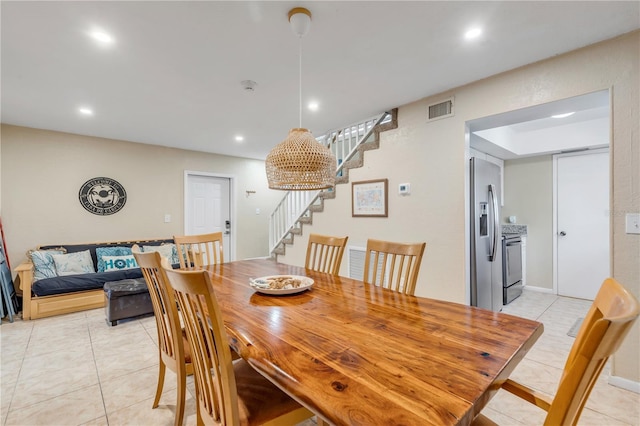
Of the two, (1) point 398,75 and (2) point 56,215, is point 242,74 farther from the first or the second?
(2) point 56,215

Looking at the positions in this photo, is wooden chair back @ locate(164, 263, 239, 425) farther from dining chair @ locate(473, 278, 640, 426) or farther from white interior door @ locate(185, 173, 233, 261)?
white interior door @ locate(185, 173, 233, 261)

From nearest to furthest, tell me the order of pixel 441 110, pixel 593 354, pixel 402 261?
pixel 593 354, pixel 402 261, pixel 441 110

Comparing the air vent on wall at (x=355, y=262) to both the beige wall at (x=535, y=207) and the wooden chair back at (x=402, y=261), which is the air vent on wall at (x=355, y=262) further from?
the beige wall at (x=535, y=207)

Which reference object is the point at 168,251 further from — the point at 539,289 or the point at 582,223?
the point at 582,223

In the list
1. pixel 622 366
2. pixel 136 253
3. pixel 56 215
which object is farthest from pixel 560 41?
pixel 56 215

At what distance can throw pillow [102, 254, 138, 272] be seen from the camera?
3920 millimetres

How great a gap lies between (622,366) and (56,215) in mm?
6196

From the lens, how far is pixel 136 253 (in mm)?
1447

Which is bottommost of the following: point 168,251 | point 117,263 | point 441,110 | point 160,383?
point 160,383

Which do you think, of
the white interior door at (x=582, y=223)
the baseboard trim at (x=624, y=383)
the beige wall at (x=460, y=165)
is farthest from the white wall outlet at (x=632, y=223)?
the white interior door at (x=582, y=223)

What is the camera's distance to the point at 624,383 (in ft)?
6.40

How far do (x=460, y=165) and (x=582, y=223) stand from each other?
2650 millimetres

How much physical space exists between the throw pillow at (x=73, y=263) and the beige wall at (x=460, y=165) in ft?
10.2

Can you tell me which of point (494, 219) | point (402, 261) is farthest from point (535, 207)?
point (402, 261)
